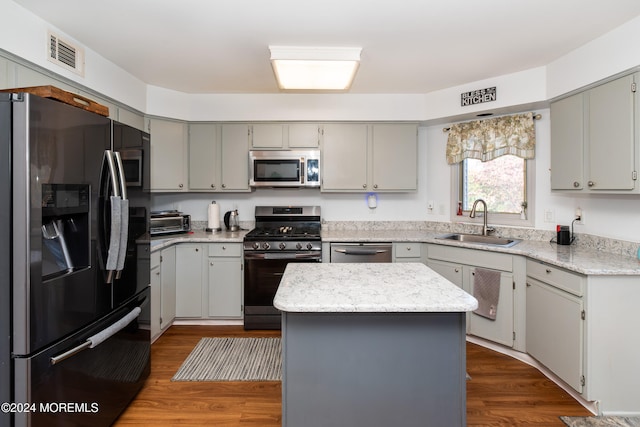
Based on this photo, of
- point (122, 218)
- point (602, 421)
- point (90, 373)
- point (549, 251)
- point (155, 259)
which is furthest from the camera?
point (155, 259)

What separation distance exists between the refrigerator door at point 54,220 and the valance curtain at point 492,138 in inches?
125

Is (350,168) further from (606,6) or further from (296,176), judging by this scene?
(606,6)

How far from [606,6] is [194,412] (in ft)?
11.6

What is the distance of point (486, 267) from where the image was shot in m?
2.76

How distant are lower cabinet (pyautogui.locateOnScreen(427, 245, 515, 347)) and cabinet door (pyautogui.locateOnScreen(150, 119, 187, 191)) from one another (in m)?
2.75

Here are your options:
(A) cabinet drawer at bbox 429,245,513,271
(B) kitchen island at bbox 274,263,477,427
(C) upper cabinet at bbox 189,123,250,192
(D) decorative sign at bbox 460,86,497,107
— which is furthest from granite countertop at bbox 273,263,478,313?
(D) decorative sign at bbox 460,86,497,107

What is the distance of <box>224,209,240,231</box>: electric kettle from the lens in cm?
367

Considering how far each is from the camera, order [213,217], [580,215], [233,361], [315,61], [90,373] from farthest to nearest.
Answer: [213,217]
[580,215]
[233,361]
[315,61]
[90,373]

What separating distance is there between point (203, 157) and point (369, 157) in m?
1.84

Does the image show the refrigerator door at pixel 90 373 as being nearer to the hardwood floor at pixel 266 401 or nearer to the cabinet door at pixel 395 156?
the hardwood floor at pixel 266 401

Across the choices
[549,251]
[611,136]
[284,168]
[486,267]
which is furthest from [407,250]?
[611,136]

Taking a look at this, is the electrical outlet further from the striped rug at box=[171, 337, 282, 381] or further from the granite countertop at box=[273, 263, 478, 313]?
the striped rug at box=[171, 337, 282, 381]

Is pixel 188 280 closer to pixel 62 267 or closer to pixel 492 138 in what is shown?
pixel 62 267

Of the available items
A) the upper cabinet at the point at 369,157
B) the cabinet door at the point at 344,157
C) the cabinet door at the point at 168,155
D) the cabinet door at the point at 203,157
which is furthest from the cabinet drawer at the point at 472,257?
the cabinet door at the point at 168,155
